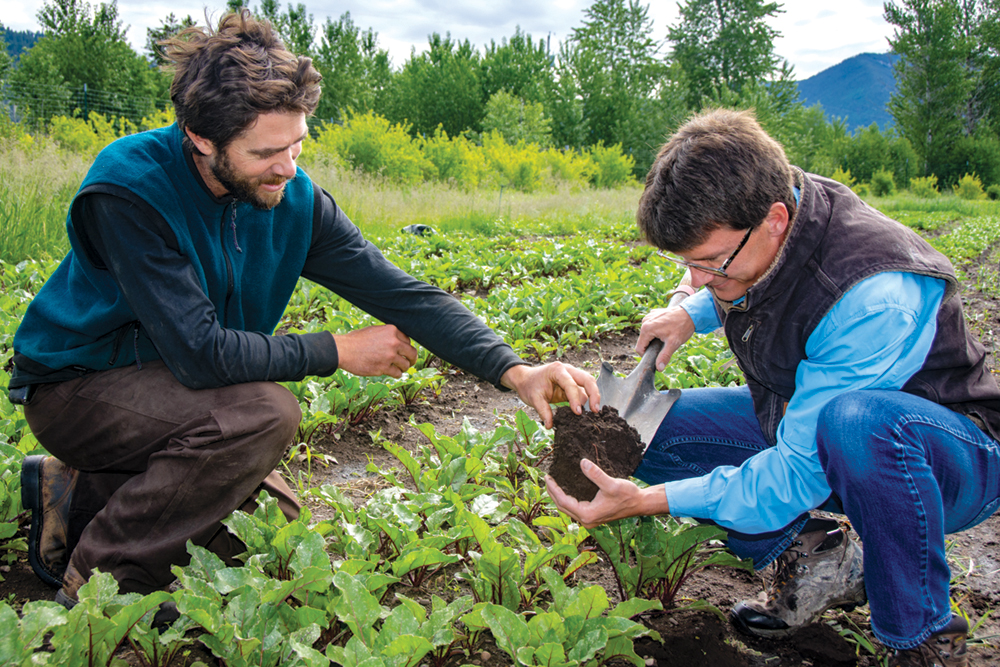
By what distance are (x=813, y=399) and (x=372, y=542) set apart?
1.41 m

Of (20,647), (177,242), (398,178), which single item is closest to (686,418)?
(177,242)

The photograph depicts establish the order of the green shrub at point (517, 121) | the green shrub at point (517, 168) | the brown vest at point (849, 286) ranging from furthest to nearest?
the green shrub at point (517, 121) < the green shrub at point (517, 168) < the brown vest at point (849, 286)

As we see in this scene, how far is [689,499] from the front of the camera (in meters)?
1.74

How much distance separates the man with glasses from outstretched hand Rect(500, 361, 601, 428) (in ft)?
1.13

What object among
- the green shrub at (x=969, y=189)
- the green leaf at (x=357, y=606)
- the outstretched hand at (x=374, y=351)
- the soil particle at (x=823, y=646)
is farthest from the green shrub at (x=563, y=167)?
the green shrub at (x=969, y=189)

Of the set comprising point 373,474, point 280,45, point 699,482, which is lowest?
point 373,474

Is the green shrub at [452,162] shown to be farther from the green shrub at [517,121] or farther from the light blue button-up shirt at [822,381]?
the light blue button-up shirt at [822,381]

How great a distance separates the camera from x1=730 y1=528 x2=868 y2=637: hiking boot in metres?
1.92

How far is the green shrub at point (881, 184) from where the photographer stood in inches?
1462

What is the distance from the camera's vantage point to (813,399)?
175 cm

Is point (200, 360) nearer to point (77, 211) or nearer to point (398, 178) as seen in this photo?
point (77, 211)

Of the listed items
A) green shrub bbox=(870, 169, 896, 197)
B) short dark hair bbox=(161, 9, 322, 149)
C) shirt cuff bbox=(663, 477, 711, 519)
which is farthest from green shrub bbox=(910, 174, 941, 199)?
short dark hair bbox=(161, 9, 322, 149)

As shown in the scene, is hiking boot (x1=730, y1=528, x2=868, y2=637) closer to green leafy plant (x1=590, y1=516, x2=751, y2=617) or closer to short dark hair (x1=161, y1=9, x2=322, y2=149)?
green leafy plant (x1=590, y1=516, x2=751, y2=617)

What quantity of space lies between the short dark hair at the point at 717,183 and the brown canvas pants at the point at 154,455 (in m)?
1.36
